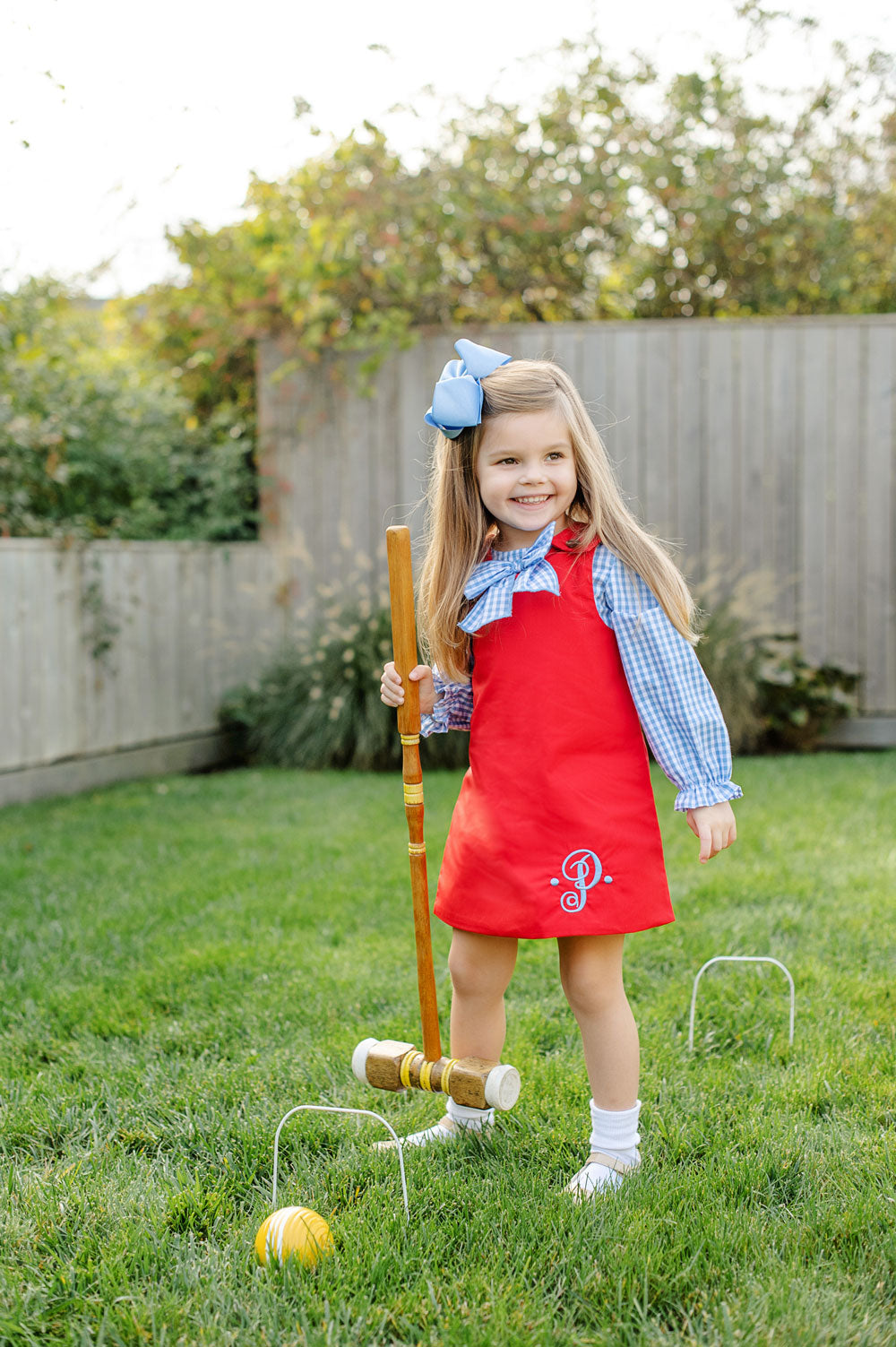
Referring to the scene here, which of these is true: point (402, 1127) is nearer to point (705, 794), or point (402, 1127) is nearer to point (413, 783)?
point (413, 783)

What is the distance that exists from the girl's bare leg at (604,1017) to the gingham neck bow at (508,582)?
0.57 meters

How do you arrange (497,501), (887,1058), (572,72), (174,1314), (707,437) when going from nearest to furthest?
(174,1314) → (497,501) → (887,1058) → (707,437) → (572,72)

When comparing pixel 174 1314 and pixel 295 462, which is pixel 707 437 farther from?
pixel 174 1314

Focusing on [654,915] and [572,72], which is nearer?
[654,915]

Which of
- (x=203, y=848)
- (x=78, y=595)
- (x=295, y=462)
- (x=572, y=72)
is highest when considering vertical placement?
(x=572, y=72)

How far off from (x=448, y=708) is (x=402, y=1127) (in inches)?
30.5

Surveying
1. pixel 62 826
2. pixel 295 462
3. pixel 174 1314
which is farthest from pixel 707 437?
pixel 174 1314

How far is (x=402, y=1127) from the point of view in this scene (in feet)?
6.91

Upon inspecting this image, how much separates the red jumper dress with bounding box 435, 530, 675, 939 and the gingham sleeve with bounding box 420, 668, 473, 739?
0.15 meters

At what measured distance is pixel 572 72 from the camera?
7301 mm

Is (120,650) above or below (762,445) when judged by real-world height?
below

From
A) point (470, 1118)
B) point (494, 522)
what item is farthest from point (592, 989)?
point (494, 522)

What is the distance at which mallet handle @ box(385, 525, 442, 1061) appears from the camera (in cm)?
192

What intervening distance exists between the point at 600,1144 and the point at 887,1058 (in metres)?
0.68
